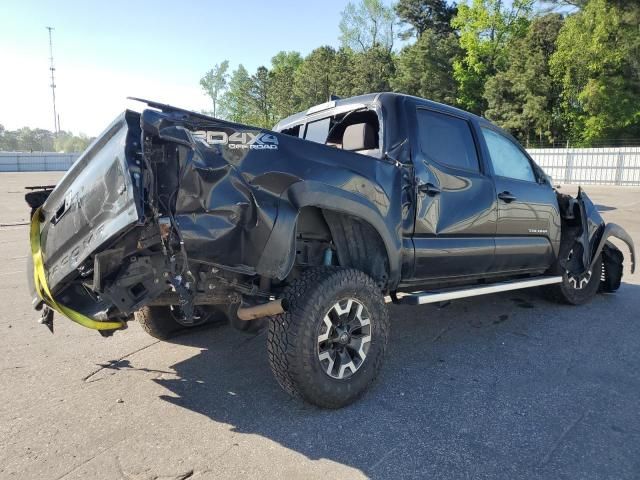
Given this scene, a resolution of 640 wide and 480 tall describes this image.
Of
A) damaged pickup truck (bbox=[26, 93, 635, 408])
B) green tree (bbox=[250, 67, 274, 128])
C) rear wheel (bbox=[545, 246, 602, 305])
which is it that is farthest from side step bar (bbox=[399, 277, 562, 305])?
green tree (bbox=[250, 67, 274, 128])

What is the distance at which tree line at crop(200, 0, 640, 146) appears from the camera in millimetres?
34000

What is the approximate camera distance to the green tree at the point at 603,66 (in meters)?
33.0

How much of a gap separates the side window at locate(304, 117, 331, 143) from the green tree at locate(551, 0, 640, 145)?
120 ft

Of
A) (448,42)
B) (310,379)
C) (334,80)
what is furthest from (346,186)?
(334,80)

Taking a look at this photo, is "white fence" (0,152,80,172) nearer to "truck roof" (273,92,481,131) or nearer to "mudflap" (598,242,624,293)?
"truck roof" (273,92,481,131)

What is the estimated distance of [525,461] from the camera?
103 inches

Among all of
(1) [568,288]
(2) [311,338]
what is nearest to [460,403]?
(2) [311,338]

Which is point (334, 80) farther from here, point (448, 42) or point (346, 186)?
point (346, 186)

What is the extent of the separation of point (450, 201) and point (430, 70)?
45.1 metres

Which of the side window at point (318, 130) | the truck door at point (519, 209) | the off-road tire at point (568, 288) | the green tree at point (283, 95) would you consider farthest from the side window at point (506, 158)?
the green tree at point (283, 95)

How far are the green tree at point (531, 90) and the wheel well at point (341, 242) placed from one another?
3930 centimetres

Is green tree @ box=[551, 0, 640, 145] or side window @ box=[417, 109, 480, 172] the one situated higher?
green tree @ box=[551, 0, 640, 145]

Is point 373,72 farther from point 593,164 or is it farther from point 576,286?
point 576,286

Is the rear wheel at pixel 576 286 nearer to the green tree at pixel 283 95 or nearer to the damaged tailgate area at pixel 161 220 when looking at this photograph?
the damaged tailgate area at pixel 161 220
